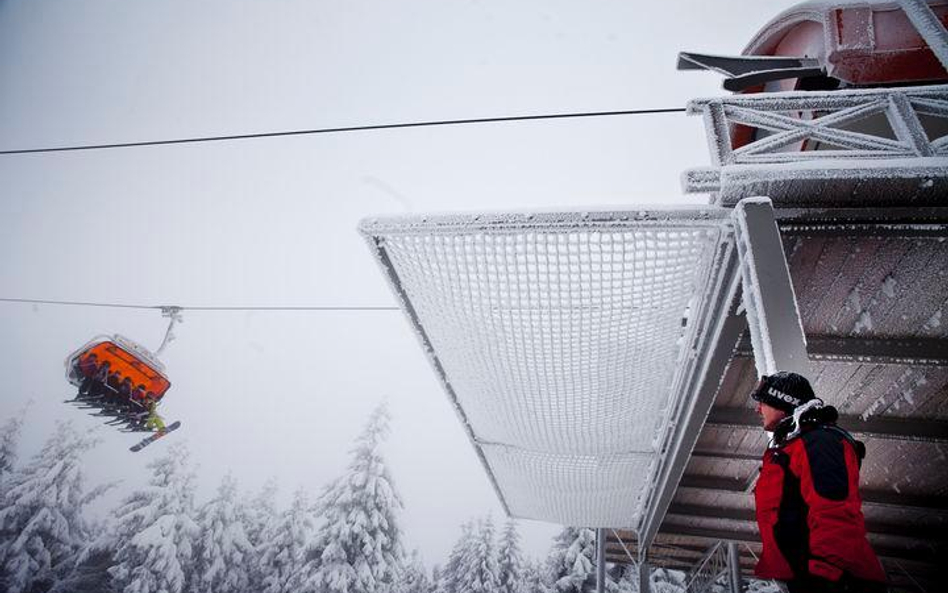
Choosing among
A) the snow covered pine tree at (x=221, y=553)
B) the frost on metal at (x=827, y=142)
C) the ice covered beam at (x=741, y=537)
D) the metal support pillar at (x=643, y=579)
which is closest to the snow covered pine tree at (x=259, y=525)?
the snow covered pine tree at (x=221, y=553)

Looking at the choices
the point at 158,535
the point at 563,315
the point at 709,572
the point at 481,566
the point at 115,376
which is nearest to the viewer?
the point at 563,315

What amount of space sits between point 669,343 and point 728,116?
1.41 m

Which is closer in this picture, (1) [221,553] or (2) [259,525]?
(1) [221,553]

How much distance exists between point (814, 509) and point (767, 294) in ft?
2.58

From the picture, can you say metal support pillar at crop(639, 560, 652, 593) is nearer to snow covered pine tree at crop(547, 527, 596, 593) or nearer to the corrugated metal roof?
the corrugated metal roof

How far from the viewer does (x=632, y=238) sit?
2148 millimetres

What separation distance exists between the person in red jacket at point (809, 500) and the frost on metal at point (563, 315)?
0.87 meters

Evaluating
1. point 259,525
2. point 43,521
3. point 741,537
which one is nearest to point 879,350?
point 741,537

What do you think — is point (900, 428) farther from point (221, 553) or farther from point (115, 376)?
point (221, 553)

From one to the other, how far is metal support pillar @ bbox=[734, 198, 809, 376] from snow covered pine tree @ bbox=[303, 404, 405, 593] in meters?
24.6

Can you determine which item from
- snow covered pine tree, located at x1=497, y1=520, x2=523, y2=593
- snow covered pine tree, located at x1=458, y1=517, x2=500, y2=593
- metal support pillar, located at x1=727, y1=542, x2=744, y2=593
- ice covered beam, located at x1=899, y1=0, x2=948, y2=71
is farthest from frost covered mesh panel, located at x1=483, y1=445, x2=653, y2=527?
snow covered pine tree, located at x1=497, y1=520, x2=523, y2=593

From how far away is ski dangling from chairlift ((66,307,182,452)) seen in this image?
30.0ft

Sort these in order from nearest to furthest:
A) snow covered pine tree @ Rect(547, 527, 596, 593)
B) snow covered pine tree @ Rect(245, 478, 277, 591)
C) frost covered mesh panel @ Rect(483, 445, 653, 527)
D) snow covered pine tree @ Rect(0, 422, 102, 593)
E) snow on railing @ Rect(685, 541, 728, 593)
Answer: frost covered mesh panel @ Rect(483, 445, 653, 527)
snow on railing @ Rect(685, 541, 728, 593)
snow covered pine tree @ Rect(547, 527, 596, 593)
snow covered pine tree @ Rect(0, 422, 102, 593)
snow covered pine tree @ Rect(245, 478, 277, 591)

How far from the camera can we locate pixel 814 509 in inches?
49.6
